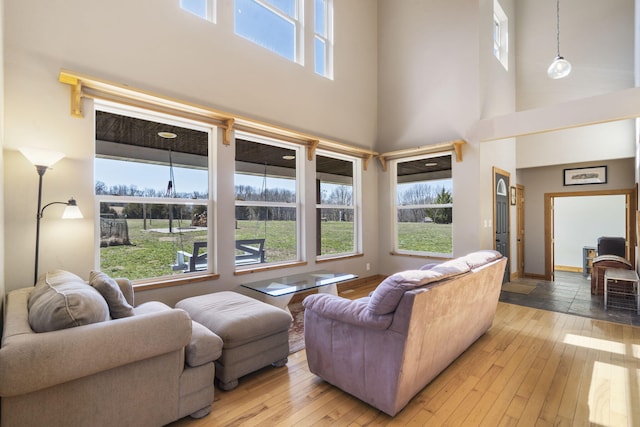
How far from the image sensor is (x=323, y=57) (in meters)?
5.01

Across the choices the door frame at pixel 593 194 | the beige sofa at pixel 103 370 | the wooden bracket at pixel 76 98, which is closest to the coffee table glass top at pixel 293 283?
the beige sofa at pixel 103 370

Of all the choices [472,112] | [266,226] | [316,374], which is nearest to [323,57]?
[472,112]

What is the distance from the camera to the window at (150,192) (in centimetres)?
293

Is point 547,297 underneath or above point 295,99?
underneath

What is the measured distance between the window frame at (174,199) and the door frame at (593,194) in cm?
644

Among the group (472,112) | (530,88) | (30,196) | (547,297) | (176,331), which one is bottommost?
(547,297)

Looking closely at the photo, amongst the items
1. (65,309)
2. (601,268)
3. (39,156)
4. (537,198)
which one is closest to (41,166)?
(39,156)

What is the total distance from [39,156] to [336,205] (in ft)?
12.5

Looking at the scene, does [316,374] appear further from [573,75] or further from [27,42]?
[573,75]

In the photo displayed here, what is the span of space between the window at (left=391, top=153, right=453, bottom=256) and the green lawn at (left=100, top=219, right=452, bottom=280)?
0.06ft

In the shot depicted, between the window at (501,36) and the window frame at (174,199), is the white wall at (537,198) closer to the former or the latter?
the window at (501,36)

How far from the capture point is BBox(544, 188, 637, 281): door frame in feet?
17.8

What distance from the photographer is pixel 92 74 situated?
2.74 meters

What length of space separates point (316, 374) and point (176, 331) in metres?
1.13
